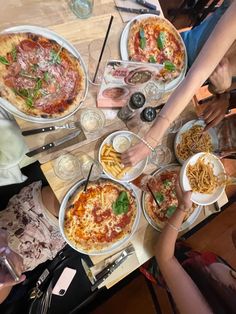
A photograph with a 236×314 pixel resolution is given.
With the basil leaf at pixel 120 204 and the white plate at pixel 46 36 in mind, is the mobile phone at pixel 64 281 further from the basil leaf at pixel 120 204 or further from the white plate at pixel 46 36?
the white plate at pixel 46 36

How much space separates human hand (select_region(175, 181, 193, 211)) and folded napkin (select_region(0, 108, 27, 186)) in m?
0.79

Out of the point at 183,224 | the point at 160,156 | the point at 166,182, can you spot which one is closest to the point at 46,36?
the point at 160,156

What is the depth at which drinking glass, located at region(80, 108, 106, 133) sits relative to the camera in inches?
60.3

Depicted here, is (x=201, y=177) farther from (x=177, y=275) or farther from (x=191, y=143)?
(x=177, y=275)

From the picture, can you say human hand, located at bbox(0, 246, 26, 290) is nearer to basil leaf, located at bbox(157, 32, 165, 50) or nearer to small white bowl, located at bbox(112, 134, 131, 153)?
A: small white bowl, located at bbox(112, 134, 131, 153)

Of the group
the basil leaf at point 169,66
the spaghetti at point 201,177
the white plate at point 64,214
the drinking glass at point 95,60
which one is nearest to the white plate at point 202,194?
the spaghetti at point 201,177

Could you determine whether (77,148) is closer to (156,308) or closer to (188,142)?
(188,142)

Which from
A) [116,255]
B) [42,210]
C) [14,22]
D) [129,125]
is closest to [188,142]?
[129,125]

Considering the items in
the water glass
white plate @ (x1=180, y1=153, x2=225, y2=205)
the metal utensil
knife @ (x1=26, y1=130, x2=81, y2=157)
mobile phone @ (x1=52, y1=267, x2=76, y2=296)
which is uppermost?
the water glass

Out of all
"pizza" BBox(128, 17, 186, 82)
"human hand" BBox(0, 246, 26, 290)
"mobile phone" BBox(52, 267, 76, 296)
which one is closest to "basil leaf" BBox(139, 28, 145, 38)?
"pizza" BBox(128, 17, 186, 82)

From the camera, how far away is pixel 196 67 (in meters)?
1.49

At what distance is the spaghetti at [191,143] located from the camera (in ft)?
5.71

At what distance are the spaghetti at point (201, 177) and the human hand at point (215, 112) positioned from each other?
0.91 ft

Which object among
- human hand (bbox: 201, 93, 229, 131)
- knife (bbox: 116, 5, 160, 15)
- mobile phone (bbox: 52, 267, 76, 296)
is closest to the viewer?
knife (bbox: 116, 5, 160, 15)
